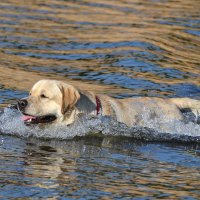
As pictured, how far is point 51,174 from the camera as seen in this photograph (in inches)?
366

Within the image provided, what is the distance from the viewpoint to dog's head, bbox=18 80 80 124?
1137 cm

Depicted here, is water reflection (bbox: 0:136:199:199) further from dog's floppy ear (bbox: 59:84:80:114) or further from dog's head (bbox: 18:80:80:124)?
dog's floppy ear (bbox: 59:84:80:114)

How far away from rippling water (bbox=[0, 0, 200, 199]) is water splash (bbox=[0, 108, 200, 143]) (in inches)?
0.6

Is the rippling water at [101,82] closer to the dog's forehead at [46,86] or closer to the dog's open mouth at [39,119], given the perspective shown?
the dog's open mouth at [39,119]

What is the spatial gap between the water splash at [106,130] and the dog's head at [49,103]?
188 mm

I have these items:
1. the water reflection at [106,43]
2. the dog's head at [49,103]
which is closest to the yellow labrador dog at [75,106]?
the dog's head at [49,103]

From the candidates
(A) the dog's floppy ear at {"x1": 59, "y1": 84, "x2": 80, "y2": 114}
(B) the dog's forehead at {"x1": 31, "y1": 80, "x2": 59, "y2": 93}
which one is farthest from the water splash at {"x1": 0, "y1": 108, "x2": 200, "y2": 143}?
(B) the dog's forehead at {"x1": 31, "y1": 80, "x2": 59, "y2": 93}

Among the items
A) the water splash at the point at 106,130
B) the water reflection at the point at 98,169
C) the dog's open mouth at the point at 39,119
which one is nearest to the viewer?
the water reflection at the point at 98,169

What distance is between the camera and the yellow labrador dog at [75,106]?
11.4m

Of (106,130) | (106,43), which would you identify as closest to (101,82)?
(106,43)

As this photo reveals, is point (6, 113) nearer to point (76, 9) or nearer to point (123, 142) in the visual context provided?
point (123, 142)

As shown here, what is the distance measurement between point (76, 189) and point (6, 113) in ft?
14.4

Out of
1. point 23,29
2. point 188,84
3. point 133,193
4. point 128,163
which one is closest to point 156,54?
point 188,84

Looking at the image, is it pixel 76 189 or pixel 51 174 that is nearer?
pixel 76 189
